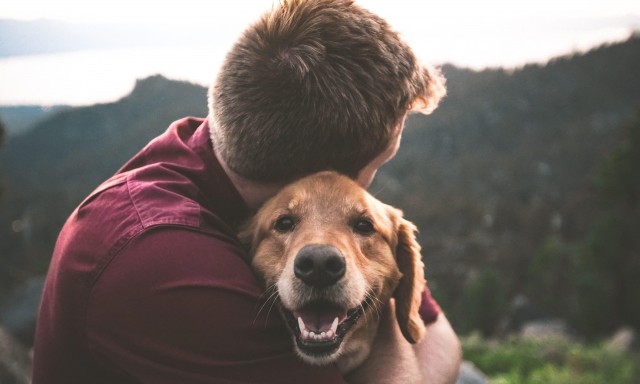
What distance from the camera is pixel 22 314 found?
17.5m

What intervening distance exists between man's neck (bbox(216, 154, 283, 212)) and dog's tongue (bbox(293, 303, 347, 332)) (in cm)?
77

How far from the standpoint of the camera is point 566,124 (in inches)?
5979

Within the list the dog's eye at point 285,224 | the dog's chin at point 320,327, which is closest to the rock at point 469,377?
the dog's chin at point 320,327

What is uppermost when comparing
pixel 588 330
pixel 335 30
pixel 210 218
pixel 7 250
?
pixel 335 30

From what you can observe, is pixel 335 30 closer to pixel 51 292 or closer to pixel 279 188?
pixel 279 188

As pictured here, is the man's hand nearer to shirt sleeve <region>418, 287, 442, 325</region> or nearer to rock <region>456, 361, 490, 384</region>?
shirt sleeve <region>418, 287, 442, 325</region>

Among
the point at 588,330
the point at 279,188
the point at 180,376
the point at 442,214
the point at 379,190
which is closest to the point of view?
the point at 180,376

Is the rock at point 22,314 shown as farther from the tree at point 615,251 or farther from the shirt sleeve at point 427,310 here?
the tree at point 615,251

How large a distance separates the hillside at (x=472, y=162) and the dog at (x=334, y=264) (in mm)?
45640

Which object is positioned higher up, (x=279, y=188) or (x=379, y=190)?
(x=279, y=188)

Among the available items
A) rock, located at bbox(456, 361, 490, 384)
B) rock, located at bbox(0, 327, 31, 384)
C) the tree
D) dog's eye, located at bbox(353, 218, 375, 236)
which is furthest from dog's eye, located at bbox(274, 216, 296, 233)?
the tree

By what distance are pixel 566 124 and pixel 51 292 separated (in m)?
166

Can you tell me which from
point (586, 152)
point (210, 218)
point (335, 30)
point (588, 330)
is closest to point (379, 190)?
point (335, 30)

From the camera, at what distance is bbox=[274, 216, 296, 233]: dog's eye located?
9.94 feet
